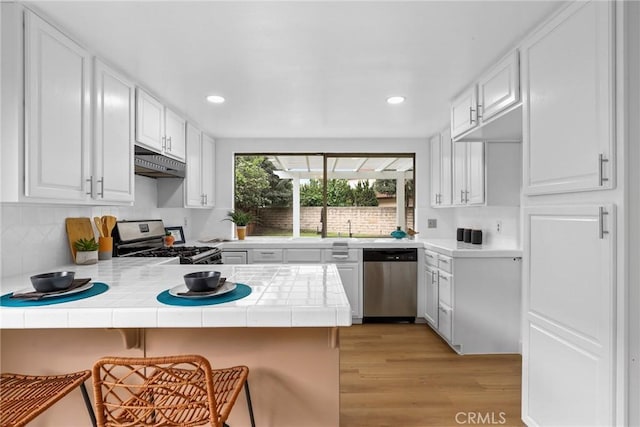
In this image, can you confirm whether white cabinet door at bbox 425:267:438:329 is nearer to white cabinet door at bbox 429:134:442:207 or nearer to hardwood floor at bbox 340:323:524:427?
hardwood floor at bbox 340:323:524:427

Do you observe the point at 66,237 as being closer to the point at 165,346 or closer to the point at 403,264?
the point at 165,346

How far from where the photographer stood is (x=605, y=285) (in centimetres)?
135

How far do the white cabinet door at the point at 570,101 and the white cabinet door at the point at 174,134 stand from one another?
2.71 metres

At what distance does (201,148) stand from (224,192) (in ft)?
2.36

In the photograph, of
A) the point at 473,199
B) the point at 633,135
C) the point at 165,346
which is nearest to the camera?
the point at 633,135

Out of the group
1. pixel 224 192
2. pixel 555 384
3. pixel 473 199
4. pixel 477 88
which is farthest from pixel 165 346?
pixel 224 192

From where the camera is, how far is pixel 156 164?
2898 millimetres

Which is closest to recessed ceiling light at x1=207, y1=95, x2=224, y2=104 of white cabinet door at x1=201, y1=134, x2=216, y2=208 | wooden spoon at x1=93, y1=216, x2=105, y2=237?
white cabinet door at x1=201, y1=134, x2=216, y2=208

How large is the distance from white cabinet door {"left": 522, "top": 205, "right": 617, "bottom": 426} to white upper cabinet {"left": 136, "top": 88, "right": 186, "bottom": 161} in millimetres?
2644

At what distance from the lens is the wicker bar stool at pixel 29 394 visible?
115 cm

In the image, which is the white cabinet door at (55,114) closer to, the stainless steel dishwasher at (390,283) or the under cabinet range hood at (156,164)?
the under cabinet range hood at (156,164)

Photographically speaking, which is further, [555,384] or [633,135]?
[555,384]

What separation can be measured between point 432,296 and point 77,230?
3.22 metres

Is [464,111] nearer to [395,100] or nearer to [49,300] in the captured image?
[395,100]
